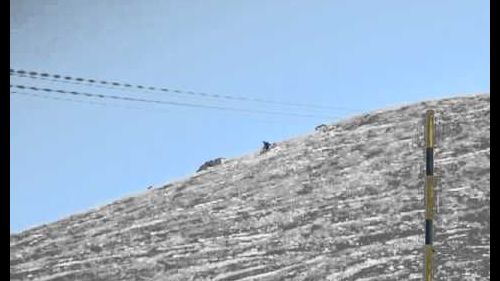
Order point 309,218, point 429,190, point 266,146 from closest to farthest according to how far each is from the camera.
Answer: point 429,190 < point 309,218 < point 266,146

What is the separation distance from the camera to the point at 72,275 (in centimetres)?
2150

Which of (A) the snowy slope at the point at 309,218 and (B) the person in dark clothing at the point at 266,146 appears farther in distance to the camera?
(B) the person in dark clothing at the point at 266,146

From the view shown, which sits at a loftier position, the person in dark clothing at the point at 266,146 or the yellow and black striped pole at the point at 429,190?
the person in dark clothing at the point at 266,146

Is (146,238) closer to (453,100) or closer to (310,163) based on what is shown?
(310,163)

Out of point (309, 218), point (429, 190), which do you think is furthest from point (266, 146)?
point (429, 190)

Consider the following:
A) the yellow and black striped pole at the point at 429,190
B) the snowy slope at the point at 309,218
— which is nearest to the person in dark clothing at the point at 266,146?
the snowy slope at the point at 309,218

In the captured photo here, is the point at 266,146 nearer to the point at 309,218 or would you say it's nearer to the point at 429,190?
the point at 309,218

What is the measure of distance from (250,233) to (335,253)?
361 centimetres

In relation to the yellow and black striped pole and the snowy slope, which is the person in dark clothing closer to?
the snowy slope

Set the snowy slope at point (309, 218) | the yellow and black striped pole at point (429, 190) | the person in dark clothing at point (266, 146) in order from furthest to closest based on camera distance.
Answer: the person in dark clothing at point (266, 146) < the snowy slope at point (309, 218) < the yellow and black striped pole at point (429, 190)

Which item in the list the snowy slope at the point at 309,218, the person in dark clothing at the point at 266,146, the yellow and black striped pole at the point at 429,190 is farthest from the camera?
the person in dark clothing at the point at 266,146

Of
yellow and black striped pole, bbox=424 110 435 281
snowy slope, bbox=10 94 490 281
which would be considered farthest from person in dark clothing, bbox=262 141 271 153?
yellow and black striped pole, bbox=424 110 435 281

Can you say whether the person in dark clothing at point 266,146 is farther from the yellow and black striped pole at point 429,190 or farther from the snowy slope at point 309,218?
the yellow and black striped pole at point 429,190
